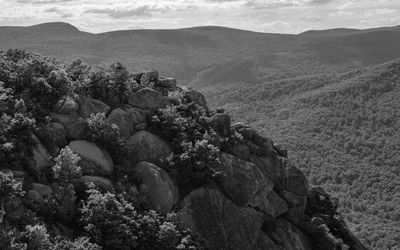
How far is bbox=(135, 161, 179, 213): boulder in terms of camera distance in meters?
29.1

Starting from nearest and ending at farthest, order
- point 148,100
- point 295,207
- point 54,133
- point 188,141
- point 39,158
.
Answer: point 39,158 < point 54,133 < point 188,141 < point 148,100 < point 295,207

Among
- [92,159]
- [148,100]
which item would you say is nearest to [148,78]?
[148,100]

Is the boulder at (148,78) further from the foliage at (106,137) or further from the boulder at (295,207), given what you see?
the boulder at (295,207)

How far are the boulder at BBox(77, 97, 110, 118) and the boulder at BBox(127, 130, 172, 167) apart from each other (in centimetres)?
265

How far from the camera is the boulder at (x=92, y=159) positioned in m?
28.6

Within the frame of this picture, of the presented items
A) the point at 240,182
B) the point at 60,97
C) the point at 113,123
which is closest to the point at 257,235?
the point at 240,182

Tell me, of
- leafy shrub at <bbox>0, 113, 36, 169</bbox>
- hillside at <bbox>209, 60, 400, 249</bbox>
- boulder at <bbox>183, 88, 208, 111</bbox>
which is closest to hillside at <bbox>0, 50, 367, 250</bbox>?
leafy shrub at <bbox>0, 113, 36, 169</bbox>

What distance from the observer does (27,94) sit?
29.8 meters

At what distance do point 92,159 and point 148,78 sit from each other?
10171 millimetres

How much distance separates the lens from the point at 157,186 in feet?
96.6

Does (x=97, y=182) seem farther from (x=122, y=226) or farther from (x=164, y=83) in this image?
(x=164, y=83)

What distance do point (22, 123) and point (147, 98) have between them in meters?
9.99

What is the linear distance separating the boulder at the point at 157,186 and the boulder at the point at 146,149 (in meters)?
0.86

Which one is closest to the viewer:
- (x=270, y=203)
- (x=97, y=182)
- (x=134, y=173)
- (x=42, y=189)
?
(x=42, y=189)
